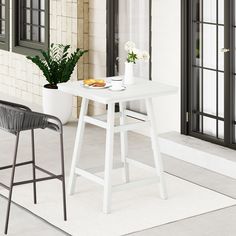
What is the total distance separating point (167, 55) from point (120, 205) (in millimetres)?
2216

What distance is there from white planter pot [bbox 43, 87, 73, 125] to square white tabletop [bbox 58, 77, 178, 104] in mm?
2318

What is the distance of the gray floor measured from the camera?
5.58 m

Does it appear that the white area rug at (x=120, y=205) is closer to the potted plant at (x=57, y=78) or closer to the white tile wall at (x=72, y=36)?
the potted plant at (x=57, y=78)

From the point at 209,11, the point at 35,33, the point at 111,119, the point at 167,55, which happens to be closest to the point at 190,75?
the point at 167,55

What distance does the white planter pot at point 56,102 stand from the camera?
8711mm

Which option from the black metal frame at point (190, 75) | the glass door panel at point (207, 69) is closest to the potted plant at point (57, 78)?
the black metal frame at point (190, 75)

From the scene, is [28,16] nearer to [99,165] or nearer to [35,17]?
[35,17]

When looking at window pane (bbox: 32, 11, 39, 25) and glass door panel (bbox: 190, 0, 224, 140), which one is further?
window pane (bbox: 32, 11, 39, 25)

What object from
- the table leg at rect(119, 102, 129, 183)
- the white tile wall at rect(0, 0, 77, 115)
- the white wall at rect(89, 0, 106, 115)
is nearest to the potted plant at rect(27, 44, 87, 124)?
the white wall at rect(89, 0, 106, 115)

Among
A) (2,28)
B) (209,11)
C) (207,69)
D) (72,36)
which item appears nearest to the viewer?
(209,11)

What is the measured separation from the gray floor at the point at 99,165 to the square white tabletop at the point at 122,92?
96cm

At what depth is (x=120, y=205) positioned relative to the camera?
612 centimetres

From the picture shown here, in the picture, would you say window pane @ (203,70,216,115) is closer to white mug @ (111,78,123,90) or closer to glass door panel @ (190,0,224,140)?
glass door panel @ (190,0,224,140)

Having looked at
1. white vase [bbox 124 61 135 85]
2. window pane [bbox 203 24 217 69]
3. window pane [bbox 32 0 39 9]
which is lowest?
white vase [bbox 124 61 135 85]
